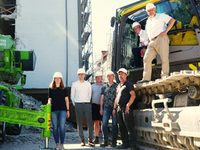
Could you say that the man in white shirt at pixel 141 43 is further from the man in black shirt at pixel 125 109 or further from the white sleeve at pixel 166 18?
the white sleeve at pixel 166 18

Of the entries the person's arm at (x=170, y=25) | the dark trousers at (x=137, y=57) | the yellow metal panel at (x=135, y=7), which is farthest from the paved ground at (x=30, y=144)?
the yellow metal panel at (x=135, y=7)

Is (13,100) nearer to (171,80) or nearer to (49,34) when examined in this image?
(171,80)

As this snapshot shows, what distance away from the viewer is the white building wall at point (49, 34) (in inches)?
866

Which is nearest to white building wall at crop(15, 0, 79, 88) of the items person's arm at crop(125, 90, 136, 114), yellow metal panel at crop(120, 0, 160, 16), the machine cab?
the machine cab

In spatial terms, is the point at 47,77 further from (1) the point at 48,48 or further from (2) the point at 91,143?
(2) the point at 91,143

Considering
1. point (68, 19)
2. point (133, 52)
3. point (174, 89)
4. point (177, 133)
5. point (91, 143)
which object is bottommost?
point (91, 143)

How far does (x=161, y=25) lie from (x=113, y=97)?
2.32 meters

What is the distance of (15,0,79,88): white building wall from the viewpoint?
2198 cm

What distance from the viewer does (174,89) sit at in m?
5.76

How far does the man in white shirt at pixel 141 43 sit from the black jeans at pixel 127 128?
3.93 feet

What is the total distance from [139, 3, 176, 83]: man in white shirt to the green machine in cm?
236

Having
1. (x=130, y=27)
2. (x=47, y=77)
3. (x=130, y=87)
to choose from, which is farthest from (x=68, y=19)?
(x=130, y=87)

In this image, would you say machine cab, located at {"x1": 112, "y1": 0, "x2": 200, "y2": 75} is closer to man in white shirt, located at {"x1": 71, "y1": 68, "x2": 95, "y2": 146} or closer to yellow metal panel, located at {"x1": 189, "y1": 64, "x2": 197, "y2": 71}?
yellow metal panel, located at {"x1": 189, "y1": 64, "x2": 197, "y2": 71}

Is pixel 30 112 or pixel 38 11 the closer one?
pixel 30 112
